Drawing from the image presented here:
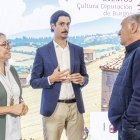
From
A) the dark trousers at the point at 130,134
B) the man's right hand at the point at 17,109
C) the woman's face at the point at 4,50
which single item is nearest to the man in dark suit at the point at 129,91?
the dark trousers at the point at 130,134

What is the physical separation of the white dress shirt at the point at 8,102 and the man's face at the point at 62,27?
26.8 inches

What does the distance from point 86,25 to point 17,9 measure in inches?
30.6

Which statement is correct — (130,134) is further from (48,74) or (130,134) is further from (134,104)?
(48,74)

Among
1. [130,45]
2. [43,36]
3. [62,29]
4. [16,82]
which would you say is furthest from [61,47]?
[130,45]

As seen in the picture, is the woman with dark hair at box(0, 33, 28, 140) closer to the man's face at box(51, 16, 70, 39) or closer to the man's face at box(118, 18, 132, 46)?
the man's face at box(51, 16, 70, 39)

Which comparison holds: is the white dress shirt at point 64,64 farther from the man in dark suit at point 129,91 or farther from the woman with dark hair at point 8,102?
the man in dark suit at point 129,91

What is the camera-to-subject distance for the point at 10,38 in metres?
→ 3.31

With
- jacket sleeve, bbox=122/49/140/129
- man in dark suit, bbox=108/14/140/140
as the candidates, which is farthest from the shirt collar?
Result: jacket sleeve, bbox=122/49/140/129

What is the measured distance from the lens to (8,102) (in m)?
2.41

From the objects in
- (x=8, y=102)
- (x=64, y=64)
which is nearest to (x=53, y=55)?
(x=64, y=64)

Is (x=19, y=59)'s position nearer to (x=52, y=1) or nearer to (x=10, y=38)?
(x=10, y=38)

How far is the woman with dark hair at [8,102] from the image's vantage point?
7.74 feet

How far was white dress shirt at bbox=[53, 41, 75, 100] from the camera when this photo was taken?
114 inches

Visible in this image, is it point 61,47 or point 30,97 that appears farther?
point 30,97
